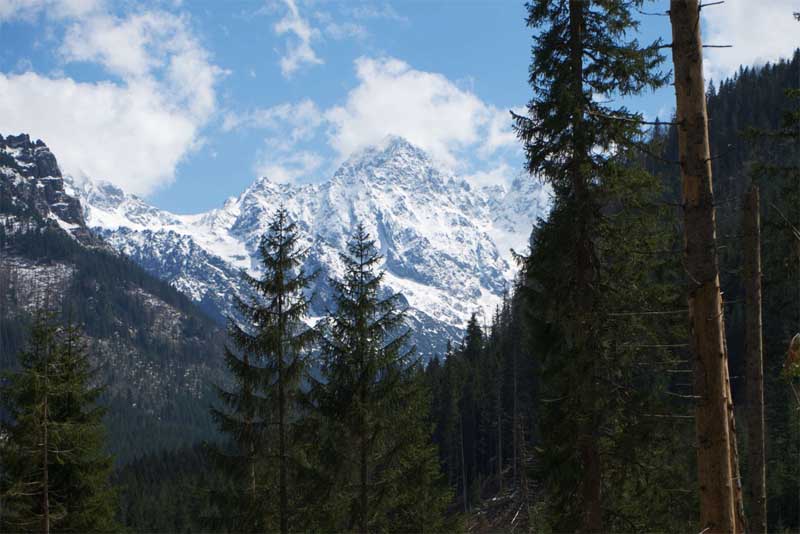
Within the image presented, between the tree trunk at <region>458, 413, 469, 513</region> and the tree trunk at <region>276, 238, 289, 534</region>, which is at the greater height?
the tree trunk at <region>276, 238, 289, 534</region>

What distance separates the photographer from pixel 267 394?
1859cm

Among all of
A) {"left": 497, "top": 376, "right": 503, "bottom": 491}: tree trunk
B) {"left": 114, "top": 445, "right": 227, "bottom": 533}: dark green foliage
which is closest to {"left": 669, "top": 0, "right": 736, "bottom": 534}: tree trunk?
{"left": 497, "top": 376, "right": 503, "bottom": 491}: tree trunk

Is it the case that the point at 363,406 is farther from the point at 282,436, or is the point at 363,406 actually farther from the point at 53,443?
the point at 53,443

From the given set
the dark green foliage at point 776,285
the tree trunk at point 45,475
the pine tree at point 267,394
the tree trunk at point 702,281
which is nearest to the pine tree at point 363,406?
the pine tree at point 267,394

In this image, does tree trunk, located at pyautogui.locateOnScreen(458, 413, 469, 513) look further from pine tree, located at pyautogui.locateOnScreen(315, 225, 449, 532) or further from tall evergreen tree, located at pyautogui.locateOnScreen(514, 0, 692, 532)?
tall evergreen tree, located at pyautogui.locateOnScreen(514, 0, 692, 532)

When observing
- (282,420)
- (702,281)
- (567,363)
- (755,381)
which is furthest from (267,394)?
(702,281)

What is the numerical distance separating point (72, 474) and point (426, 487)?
1172 cm

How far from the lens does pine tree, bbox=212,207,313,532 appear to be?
18484 mm

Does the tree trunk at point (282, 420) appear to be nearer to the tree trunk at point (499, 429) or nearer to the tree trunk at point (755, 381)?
the tree trunk at point (755, 381)

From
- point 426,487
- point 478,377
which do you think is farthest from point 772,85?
point 426,487

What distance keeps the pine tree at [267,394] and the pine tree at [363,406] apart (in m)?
0.85

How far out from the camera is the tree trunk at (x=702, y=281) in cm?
707

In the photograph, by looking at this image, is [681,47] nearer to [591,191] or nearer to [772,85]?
[591,191]

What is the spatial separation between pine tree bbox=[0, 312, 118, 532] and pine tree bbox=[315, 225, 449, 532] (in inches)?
250
